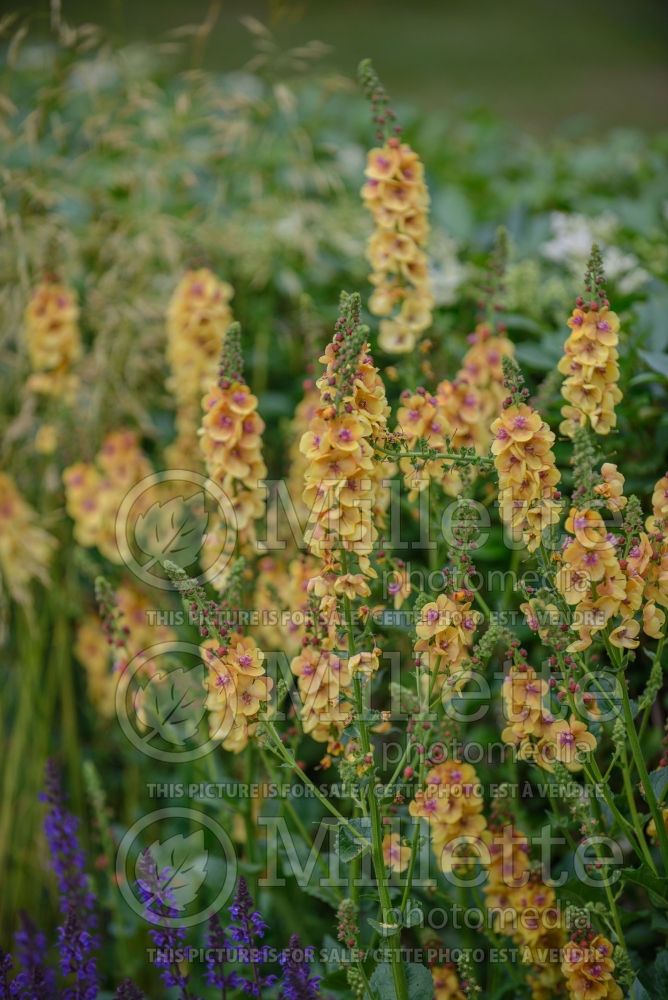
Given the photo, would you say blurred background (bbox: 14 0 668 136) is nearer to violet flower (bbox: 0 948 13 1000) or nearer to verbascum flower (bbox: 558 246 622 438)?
verbascum flower (bbox: 558 246 622 438)

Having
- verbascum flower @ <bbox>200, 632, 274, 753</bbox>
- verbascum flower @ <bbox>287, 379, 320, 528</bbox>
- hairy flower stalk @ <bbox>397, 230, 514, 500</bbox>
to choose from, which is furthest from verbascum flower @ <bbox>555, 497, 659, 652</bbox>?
verbascum flower @ <bbox>287, 379, 320, 528</bbox>

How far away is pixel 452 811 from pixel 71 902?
2.47ft

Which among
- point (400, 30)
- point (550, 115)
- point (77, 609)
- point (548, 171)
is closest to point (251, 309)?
point (77, 609)

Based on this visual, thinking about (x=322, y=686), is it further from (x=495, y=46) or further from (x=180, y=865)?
(x=495, y=46)

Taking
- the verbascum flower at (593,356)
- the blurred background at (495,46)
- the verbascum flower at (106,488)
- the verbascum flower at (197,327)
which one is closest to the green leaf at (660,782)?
the verbascum flower at (593,356)

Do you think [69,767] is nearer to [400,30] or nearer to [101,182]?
[101,182]

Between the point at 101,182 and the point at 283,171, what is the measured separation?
2.26 ft

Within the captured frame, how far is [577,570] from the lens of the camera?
1.37 metres

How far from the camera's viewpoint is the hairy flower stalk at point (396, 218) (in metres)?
1.84

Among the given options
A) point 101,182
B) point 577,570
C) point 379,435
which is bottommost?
point 577,570

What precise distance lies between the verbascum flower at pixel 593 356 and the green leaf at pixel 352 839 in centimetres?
70

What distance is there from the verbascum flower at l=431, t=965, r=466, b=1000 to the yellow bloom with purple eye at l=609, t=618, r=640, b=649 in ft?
2.27

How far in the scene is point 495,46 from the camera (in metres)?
9.60

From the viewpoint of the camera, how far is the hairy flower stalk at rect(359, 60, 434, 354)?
72.6 inches
